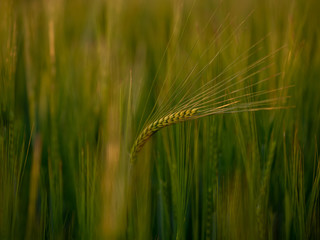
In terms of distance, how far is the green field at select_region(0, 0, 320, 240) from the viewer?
0.73m

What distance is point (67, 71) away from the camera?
112 centimetres

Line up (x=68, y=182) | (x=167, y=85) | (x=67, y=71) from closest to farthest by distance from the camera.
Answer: (x=167, y=85)
(x=68, y=182)
(x=67, y=71)

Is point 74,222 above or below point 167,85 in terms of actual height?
below

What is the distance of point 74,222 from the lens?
34.5 inches

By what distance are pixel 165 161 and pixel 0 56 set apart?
0.53 m

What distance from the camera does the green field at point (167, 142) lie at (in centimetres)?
73

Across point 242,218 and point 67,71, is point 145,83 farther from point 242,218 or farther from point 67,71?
point 242,218

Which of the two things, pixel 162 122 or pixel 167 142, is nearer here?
pixel 162 122

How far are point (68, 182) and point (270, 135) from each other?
1.94 ft

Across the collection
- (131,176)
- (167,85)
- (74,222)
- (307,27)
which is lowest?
(74,222)

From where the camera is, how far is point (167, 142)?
0.87 meters

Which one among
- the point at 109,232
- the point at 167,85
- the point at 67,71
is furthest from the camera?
the point at 67,71

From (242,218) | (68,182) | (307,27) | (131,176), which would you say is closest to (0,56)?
(68,182)

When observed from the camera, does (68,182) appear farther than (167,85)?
Yes
